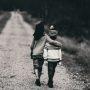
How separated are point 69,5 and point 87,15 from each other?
38.5 ft

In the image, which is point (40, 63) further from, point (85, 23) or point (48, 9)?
point (48, 9)

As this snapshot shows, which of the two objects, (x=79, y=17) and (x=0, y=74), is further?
(x=79, y=17)

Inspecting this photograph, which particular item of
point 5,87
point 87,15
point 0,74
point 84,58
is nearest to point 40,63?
point 5,87

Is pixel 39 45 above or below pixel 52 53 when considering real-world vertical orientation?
above

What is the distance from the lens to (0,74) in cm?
1714

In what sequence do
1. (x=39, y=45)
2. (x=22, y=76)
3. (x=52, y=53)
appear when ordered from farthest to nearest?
(x=22, y=76)
(x=39, y=45)
(x=52, y=53)

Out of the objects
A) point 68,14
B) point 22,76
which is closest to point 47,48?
point 22,76

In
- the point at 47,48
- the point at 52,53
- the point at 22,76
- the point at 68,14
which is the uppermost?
the point at 47,48

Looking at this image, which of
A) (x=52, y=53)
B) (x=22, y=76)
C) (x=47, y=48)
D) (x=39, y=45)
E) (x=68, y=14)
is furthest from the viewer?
(x=68, y=14)

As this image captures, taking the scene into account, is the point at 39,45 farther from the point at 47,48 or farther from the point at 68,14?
the point at 68,14

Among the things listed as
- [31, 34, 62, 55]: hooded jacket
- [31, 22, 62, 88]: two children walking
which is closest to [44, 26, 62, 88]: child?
[31, 22, 62, 88]: two children walking

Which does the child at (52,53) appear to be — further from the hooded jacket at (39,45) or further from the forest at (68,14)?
the forest at (68,14)

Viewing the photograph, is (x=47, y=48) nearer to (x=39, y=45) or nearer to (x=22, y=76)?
(x=39, y=45)

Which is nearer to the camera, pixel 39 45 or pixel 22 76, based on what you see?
pixel 39 45
